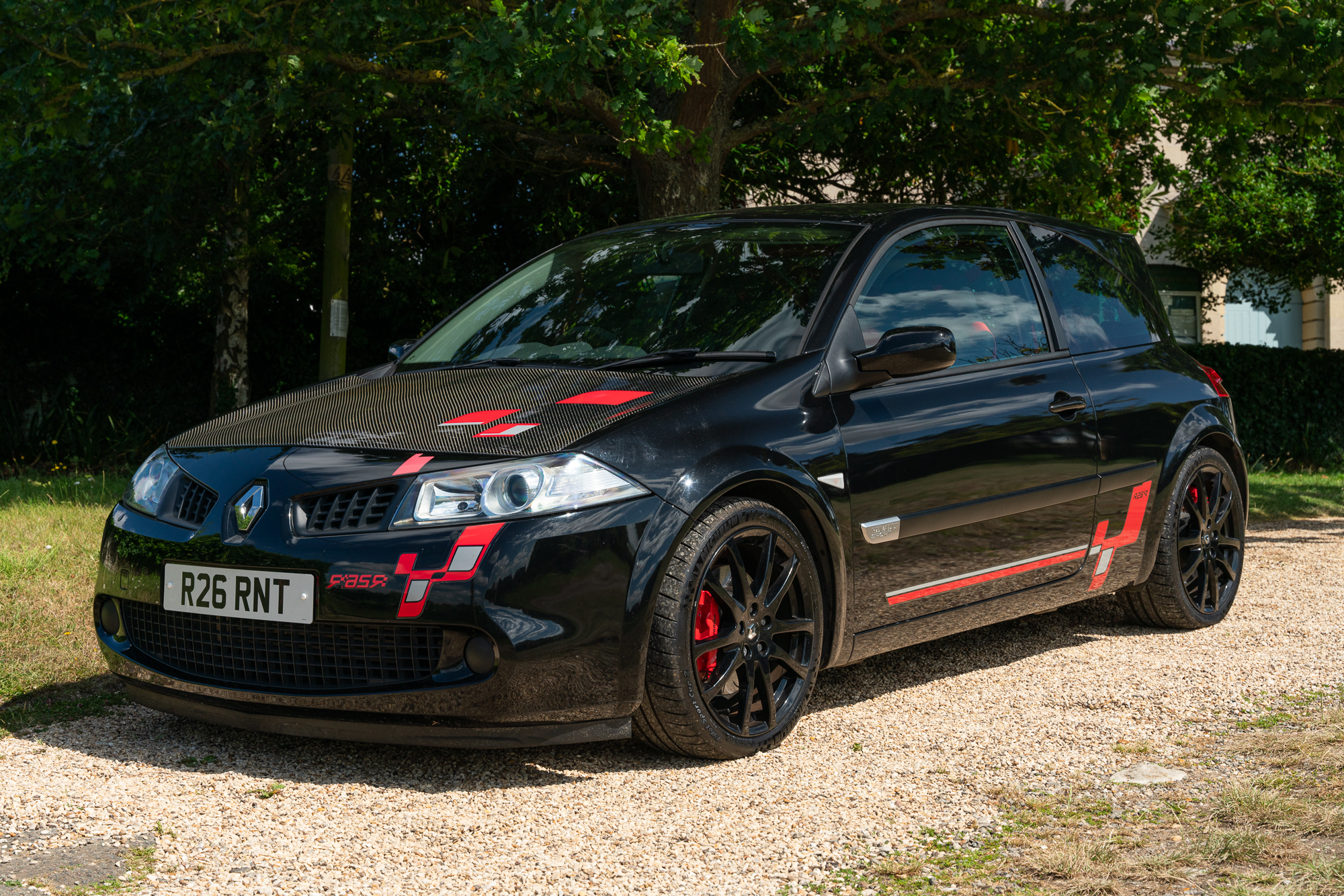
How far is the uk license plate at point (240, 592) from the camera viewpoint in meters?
3.74

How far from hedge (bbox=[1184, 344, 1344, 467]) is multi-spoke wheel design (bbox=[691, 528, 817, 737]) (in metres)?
13.6

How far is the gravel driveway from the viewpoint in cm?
315

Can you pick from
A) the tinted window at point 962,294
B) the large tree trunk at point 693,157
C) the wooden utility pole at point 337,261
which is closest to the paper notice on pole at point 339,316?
the wooden utility pole at point 337,261

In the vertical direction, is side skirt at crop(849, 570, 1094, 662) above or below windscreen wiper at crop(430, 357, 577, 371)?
below

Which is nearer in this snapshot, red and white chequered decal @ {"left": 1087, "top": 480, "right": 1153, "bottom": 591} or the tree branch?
red and white chequered decal @ {"left": 1087, "top": 480, "right": 1153, "bottom": 591}

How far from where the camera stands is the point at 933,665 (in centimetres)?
540

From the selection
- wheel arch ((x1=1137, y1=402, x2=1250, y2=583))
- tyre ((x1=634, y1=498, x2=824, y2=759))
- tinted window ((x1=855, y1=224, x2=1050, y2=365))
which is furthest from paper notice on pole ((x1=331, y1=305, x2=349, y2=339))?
tyre ((x1=634, y1=498, x2=824, y2=759))

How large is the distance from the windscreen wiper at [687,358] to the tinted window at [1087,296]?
5.51ft

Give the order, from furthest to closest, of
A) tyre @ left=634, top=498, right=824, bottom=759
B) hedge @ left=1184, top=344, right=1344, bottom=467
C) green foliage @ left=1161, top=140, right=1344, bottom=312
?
green foliage @ left=1161, top=140, right=1344, bottom=312 < hedge @ left=1184, top=344, right=1344, bottom=467 < tyre @ left=634, top=498, right=824, bottom=759

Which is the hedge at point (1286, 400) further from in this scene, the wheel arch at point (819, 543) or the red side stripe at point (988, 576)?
the wheel arch at point (819, 543)

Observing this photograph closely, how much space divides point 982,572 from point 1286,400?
13773 millimetres

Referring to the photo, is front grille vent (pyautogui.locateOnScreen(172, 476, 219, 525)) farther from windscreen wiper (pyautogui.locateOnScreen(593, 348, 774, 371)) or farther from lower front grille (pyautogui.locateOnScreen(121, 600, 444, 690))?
windscreen wiper (pyautogui.locateOnScreen(593, 348, 774, 371))

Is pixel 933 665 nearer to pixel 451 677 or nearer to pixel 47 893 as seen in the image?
pixel 451 677

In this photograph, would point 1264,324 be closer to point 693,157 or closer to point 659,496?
point 693,157
